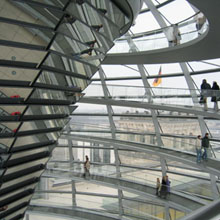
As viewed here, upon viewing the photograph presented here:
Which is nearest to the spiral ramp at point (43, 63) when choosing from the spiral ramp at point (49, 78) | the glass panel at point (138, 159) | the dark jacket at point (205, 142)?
the spiral ramp at point (49, 78)

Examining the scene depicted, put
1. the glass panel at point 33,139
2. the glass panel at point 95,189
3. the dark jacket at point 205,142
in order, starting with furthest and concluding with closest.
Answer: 1. the glass panel at point 95,189
2. the dark jacket at point 205,142
3. the glass panel at point 33,139

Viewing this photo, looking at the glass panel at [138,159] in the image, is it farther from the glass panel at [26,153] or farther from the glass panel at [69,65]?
the glass panel at [69,65]

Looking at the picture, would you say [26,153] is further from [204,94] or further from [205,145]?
[205,145]

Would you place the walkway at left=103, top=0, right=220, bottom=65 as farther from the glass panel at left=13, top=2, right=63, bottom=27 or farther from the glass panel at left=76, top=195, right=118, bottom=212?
the glass panel at left=76, top=195, right=118, bottom=212

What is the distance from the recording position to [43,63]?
233 inches

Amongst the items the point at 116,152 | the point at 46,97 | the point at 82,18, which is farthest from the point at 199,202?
the point at 82,18

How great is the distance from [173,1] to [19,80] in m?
13.7

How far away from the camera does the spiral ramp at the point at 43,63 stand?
5234 mm

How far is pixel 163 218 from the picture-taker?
2247 centimetres

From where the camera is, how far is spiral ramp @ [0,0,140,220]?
5234 mm

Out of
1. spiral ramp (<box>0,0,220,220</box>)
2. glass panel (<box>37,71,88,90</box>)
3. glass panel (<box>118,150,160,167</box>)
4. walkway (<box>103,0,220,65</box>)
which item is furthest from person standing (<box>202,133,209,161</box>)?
glass panel (<box>37,71,88,90</box>)

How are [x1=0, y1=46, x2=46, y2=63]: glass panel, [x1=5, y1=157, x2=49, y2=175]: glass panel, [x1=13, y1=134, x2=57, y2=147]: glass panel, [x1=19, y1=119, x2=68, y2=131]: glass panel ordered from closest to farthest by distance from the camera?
[x1=0, y1=46, x2=46, y2=63]: glass panel → [x1=19, y1=119, x2=68, y2=131]: glass panel → [x1=13, y1=134, x2=57, y2=147]: glass panel → [x1=5, y1=157, x2=49, y2=175]: glass panel

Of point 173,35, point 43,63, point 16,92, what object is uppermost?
point 173,35

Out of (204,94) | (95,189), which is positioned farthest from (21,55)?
(95,189)
